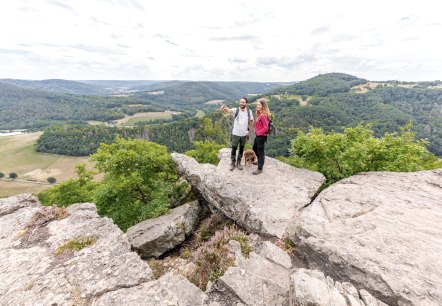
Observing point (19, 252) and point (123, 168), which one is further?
point (123, 168)

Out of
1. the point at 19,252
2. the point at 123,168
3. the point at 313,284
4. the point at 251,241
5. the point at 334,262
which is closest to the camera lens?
the point at 313,284

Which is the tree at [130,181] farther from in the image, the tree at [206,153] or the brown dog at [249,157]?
the tree at [206,153]

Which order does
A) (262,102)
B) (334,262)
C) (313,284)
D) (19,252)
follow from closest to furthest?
(313,284) < (334,262) < (19,252) < (262,102)

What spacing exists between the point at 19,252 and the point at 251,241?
28.5ft

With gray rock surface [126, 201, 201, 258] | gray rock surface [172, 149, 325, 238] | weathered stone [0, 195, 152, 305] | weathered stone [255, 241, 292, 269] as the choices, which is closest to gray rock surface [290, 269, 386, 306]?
weathered stone [255, 241, 292, 269]

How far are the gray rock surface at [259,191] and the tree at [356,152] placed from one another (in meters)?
2.33

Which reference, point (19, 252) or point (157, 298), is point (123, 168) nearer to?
point (19, 252)

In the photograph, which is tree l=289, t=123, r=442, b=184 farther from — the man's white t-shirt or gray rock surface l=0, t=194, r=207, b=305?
gray rock surface l=0, t=194, r=207, b=305

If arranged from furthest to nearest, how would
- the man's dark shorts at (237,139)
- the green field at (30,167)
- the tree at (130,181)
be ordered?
1. the green field at (30,167)
2. the tree at (130,181)
3. the man's dark shorts at (237,139)

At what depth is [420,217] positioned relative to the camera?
9.46 m

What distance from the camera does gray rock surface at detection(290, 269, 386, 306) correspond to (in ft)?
19.6

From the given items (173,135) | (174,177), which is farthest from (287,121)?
(174,177)

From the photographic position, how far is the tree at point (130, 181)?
1947cm

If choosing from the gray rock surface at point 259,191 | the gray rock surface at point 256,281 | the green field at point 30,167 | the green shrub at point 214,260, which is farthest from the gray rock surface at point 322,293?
the green field at point 30,167
